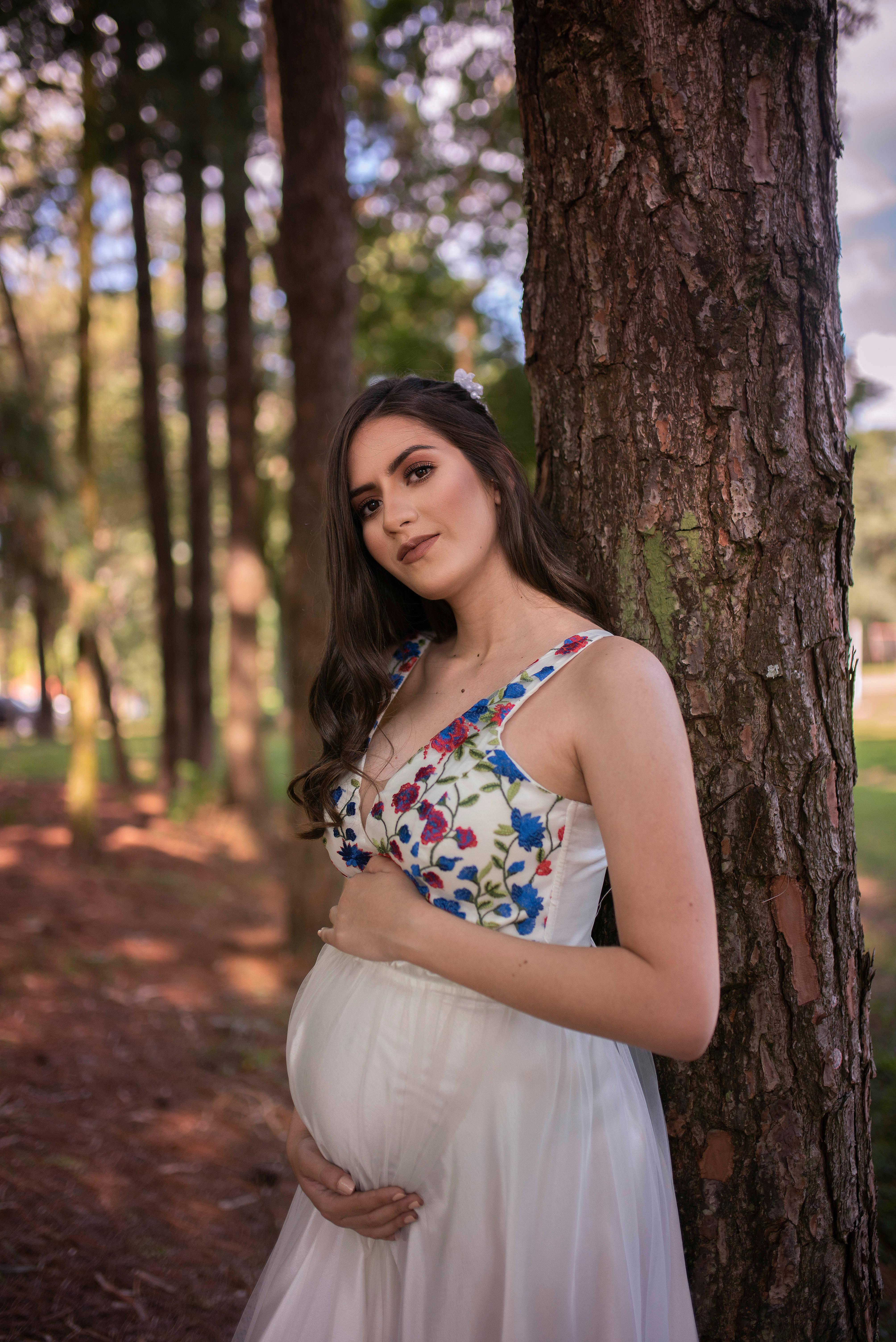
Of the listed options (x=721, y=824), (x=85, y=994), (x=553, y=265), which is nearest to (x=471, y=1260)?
(x=721, y=824)

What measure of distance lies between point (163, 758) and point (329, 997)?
33.8 feet

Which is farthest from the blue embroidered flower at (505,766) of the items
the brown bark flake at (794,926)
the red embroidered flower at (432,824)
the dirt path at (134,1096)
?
the dirt path at (134,1096)

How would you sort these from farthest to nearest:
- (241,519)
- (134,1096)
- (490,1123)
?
1. (241,519)
2. (134,1096)
3. (490,1123)

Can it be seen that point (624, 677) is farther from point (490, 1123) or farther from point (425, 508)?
point (490, 1123)

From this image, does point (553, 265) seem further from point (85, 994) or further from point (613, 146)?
point (85, 994)

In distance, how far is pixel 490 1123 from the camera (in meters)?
1.45

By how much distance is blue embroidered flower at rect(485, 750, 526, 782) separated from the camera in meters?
1.47

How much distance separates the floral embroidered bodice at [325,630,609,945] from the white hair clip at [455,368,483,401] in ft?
2.48

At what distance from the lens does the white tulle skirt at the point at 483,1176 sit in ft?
4.58

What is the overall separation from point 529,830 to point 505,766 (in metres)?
0.12

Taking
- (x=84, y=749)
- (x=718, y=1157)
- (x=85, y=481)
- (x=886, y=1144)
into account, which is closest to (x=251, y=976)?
(x=84, y=749)

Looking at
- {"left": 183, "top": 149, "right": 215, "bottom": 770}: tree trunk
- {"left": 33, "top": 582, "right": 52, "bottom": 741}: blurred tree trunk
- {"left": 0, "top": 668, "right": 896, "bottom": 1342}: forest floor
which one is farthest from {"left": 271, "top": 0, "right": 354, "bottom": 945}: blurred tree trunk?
{"left": 33, "top": 582, "right": 52, "bottom": 741}: blurred tree trunk

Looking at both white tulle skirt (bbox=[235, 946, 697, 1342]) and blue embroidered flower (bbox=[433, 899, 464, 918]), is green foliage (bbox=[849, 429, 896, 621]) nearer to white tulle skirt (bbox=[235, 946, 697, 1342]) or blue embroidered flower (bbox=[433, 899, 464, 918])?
blue embroidered flower (bbox=[433, 899, 464, 918])

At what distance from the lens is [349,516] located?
6.39 feet
